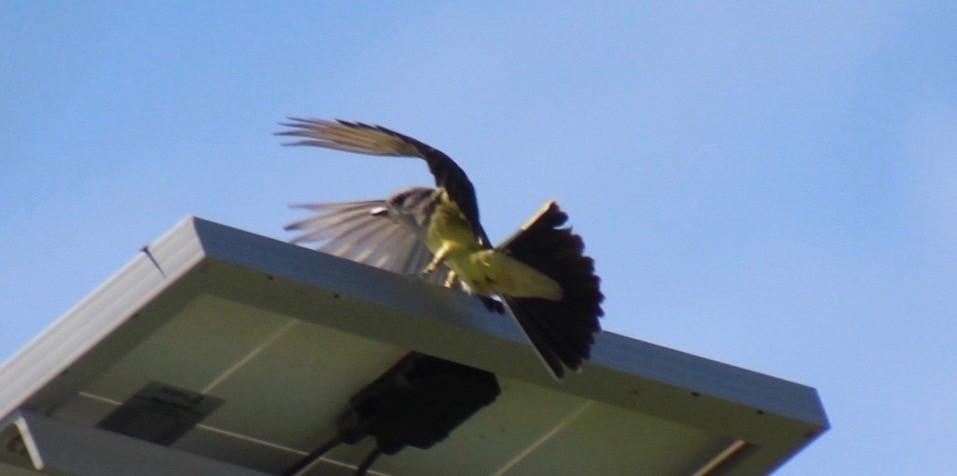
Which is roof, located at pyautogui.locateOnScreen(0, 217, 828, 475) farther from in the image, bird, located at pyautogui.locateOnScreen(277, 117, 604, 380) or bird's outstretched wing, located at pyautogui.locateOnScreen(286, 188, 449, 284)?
bird's outstretched wing, located at pyautogui.locateOnScreen(286, 188, 449, 284)

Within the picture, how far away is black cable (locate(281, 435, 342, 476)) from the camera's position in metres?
3.61

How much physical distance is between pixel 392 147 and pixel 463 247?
492mm

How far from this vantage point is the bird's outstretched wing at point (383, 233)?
19.2 feet

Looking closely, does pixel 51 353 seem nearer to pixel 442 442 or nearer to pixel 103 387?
pixel 103 387

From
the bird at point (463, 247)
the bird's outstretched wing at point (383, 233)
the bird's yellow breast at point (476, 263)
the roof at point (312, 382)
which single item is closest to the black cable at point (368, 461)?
the roof at point (312, 382)

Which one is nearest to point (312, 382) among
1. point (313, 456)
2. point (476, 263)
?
point (313, 456)

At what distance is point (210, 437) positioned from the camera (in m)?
3.57

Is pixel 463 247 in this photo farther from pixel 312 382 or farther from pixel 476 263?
pixel 312 382

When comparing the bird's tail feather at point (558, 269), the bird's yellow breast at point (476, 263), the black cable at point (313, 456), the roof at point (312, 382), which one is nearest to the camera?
the roof at point (312, 382)

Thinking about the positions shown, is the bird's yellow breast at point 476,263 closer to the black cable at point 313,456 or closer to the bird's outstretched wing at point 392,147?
the bird's outstretched wing at point 392,147

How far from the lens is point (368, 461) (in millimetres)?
3660

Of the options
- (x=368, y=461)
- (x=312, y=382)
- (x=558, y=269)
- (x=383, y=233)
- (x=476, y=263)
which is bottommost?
(x=368, y=461)

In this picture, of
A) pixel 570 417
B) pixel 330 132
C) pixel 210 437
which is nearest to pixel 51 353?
pixel 210 437

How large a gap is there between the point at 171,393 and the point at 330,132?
1939mm
